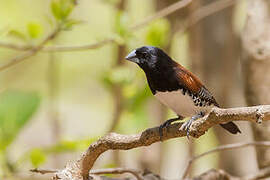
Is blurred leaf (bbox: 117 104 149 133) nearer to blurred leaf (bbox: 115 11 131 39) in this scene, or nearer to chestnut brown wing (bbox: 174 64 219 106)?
blurred leaf (bbox: 115 11 131 39)

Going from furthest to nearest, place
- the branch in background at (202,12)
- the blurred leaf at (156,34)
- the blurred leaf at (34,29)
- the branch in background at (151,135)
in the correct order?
the branch in background at (202,12)
the blurred leaf at (156,34)
the blurred leaf at (34,29)
the branch in background at (151,135)

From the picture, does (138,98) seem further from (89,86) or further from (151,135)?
(89,86)

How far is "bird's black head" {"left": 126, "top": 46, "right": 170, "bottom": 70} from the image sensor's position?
159 centimetres

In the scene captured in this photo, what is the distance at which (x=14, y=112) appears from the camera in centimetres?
217

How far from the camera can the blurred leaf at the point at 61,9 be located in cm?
170

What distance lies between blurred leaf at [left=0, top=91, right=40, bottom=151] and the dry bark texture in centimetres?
98

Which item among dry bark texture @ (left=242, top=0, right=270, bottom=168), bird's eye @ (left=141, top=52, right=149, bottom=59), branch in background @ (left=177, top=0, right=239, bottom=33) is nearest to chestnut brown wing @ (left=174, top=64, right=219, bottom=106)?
bird's eye @ (left=141, top=52, right=149, bottom=59)

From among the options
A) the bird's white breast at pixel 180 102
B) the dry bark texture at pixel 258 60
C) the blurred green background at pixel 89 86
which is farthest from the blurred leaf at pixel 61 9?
the dry bark texture at pixel 258 60

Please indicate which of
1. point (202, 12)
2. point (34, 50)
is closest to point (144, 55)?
point (34, 50)

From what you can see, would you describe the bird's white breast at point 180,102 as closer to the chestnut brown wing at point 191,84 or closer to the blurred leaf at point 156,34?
the chestnut brown wing at point 191,84

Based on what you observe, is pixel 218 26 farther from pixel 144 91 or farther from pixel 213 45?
pixel 144 91

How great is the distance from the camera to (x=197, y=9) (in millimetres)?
2584

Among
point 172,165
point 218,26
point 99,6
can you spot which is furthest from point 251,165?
point 99,6

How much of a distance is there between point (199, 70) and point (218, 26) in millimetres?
435
